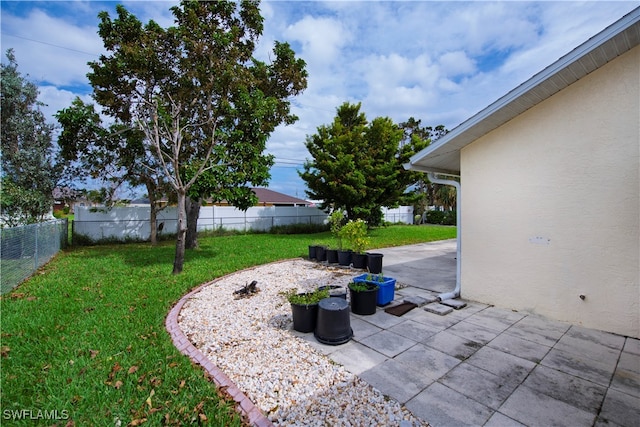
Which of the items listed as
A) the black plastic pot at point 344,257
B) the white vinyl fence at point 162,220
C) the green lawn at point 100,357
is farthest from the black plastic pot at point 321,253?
the white vinyl fence at point 162,220

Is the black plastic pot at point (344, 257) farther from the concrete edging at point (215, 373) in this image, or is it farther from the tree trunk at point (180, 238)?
the concrete edging at point (215, 373)

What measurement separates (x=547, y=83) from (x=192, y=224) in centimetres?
1164

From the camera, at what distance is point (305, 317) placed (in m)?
3.97

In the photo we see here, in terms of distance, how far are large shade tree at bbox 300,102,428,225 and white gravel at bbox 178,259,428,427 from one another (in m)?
9.86

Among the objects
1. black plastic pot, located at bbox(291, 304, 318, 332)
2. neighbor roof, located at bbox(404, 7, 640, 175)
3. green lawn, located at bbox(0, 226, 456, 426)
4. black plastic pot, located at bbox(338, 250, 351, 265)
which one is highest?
neighbor roof, located at bbox(404, 7, 640, 175)

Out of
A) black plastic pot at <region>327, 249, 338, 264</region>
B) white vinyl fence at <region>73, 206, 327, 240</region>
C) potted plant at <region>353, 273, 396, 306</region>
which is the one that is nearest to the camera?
potted plant at <region>353, 273, 396, 306</region>

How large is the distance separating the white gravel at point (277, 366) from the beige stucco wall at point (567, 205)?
3.47 meters

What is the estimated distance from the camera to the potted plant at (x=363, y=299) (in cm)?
454

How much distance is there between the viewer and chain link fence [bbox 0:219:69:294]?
204 inches

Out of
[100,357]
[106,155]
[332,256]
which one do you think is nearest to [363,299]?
[100,357]

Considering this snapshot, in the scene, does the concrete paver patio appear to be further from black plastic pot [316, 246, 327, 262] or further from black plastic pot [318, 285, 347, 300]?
black plastic pot [316, 246, 327, 262]

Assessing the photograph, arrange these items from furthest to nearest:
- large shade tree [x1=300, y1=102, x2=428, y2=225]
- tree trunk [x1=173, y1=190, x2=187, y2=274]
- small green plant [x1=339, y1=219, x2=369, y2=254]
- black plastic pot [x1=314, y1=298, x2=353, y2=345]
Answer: large shade tree [x1=300, y1=102, x2=428, y2=225] < small green plant [x1=339, y1=219, x2=369, y2=254] < tree trunk [x1=173, y1=190, x2=187, y2=274] < black plastic pot [x1=314, y1=298, x2=353, y2=345]

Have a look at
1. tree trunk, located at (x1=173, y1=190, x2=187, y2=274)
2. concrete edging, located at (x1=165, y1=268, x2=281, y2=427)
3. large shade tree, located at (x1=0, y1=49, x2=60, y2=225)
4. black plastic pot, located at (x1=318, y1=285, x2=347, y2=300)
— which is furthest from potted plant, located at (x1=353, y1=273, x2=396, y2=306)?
large shade tree, located at (x1=0, y1=49, x2=60, y2=225)

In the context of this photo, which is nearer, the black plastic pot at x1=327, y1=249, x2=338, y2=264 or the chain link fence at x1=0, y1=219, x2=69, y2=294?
the chain link fence at x1=0, y1=219, x2=69, y2=294
